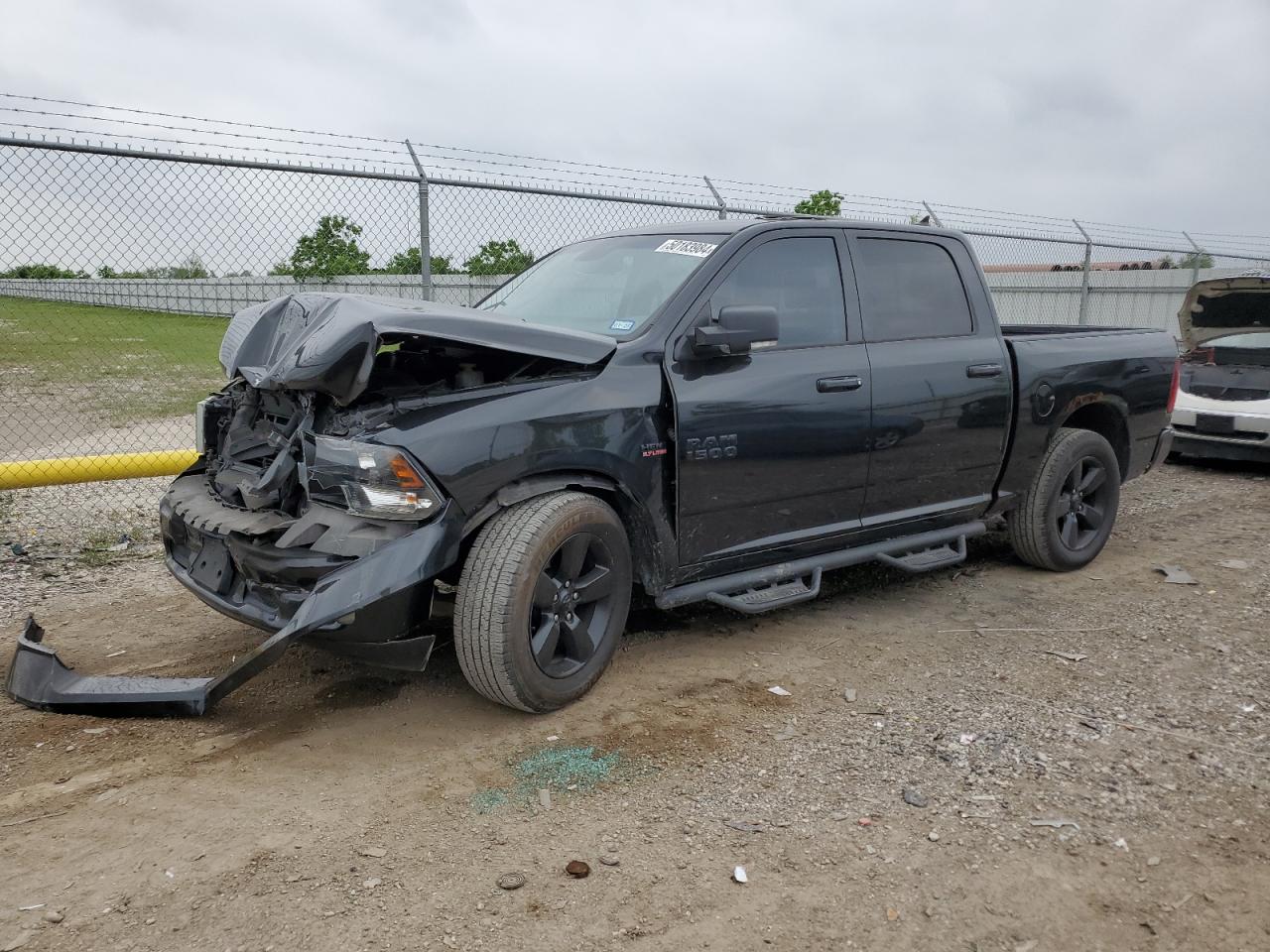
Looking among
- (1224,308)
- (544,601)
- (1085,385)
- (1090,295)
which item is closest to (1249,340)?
(1224,308)

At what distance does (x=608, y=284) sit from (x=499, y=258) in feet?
13.0

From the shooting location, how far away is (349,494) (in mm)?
3293

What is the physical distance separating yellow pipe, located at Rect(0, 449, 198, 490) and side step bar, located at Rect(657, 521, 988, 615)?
3246 millimetres

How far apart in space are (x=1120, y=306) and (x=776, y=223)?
14079 mm

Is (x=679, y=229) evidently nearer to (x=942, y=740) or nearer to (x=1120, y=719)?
(x=942, y=740)

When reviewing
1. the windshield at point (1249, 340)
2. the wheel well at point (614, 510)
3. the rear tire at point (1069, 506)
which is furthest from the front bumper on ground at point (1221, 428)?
the wheel well at point (614, 510)

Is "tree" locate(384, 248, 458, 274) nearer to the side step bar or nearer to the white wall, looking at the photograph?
the side step bar

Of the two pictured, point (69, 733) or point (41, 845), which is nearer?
point (41, 845)

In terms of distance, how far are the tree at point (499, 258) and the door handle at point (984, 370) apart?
3938 mm

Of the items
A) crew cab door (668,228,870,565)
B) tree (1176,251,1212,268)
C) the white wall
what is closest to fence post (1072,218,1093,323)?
the white wall

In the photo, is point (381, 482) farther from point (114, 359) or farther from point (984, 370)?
point (114, 359)

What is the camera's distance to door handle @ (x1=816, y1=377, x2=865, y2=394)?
429 cm

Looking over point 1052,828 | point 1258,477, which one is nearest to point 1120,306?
point 1258,477

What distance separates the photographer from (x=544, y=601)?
3514 millimetres
